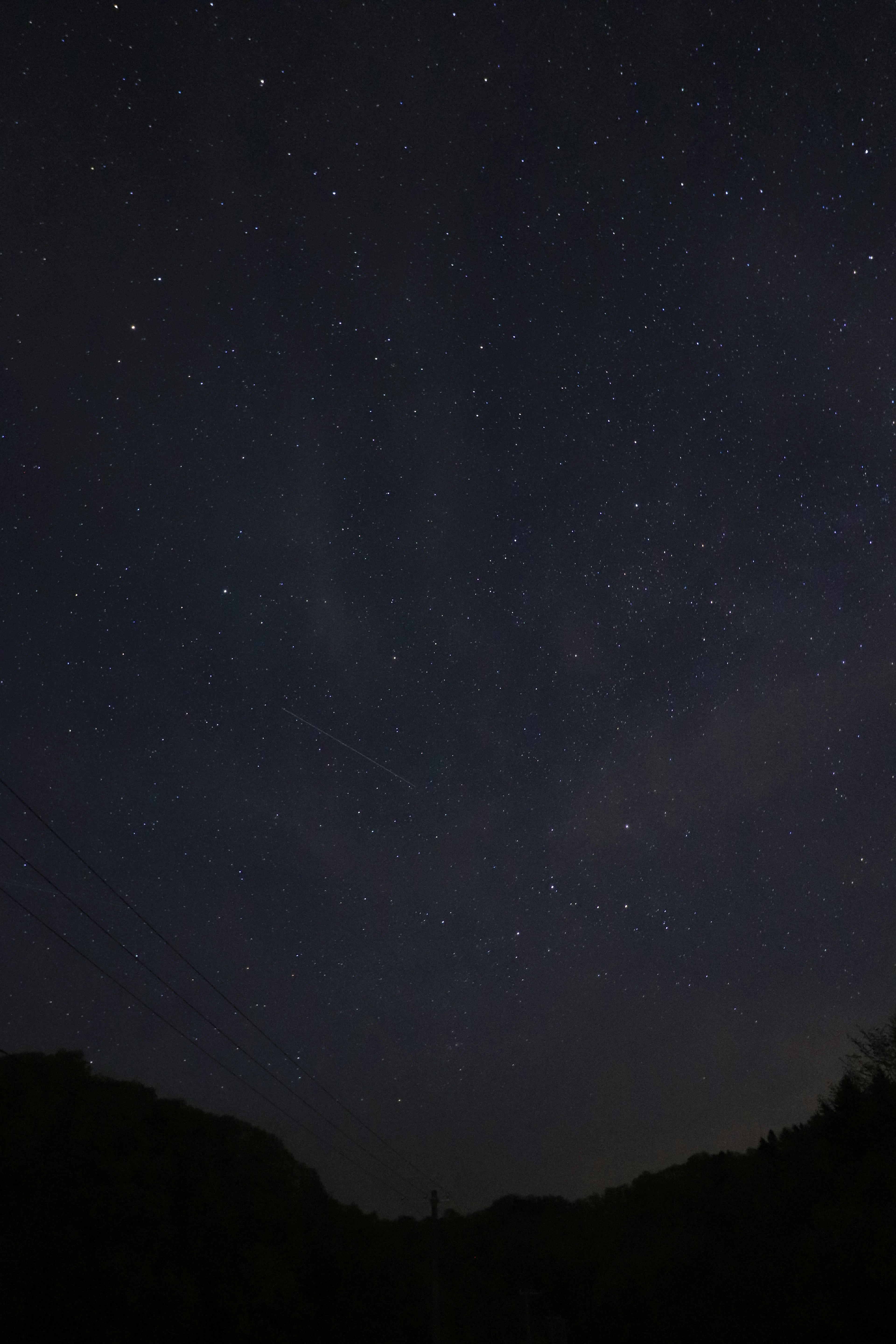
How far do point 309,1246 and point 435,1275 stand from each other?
27.4 feet

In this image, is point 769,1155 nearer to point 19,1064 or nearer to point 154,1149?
point 154,1149

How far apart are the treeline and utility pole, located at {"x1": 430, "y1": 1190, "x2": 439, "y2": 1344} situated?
577cm

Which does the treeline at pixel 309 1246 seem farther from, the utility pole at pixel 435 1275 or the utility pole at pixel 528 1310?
the utility pole at pixel 435 1275

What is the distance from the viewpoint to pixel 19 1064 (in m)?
28.6

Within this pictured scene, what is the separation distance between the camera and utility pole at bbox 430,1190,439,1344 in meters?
23.6

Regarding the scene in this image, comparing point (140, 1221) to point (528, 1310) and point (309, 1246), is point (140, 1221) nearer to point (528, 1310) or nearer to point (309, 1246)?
point (309, 1246)

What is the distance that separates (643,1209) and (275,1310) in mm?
24025

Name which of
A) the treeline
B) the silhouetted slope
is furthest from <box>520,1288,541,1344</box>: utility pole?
the silhouetted slope

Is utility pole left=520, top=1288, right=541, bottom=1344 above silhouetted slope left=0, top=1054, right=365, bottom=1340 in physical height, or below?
below

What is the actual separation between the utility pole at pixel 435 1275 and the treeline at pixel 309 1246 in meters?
5.77

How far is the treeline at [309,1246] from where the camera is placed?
2542cm

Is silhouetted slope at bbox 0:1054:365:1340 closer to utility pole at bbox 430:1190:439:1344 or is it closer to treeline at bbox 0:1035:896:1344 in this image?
treeline at bbox 0:1035:896:1344

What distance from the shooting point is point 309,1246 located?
3216 cm

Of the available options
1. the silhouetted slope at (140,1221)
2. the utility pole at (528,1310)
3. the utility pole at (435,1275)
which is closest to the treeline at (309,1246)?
the silhouetted slope at (140,1221)
